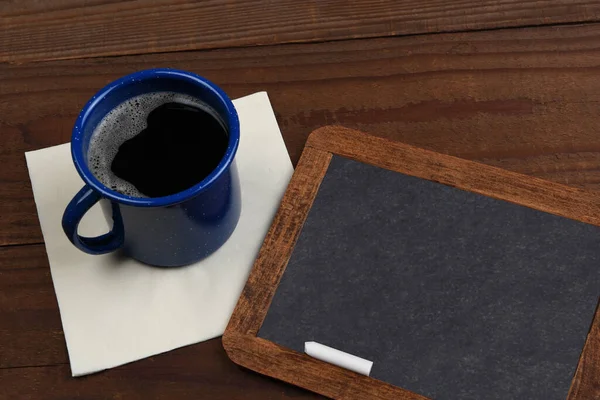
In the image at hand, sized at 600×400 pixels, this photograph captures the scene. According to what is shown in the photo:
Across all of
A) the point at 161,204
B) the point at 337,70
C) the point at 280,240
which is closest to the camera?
the point at 161,204

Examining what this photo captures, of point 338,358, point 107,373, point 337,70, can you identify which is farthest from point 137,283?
point 337,70

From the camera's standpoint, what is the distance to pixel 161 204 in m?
0.54

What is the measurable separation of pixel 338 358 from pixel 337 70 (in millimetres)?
293

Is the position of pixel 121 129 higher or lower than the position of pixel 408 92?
lower

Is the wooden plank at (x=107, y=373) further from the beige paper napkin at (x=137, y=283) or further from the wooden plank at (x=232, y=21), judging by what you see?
the wooden plank at (x=232, y=21)

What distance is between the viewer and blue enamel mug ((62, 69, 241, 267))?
0.55 m

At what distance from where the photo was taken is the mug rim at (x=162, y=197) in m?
0.54

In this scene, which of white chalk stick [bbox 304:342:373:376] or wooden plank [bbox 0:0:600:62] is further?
wooden plank [bbox 0:0:600:62]

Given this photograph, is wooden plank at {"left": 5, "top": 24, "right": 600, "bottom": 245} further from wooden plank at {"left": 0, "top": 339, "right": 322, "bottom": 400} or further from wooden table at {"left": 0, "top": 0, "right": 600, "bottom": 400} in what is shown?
wooden plank at {"left": 0, "top": 339, "right": 322, "bottom": 400}

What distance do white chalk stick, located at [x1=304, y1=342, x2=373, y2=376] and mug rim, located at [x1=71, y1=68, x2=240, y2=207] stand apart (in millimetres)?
149

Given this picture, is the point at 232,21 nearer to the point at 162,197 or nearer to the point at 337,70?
the point at 337,70

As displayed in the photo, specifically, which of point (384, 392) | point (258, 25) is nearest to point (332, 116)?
point (258, 25)

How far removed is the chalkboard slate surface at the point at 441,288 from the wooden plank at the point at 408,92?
7 cm

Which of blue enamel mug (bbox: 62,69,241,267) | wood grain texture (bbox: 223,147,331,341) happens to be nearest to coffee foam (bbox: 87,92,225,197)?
blue enamel mug (bbox: 62,69,241,267)
